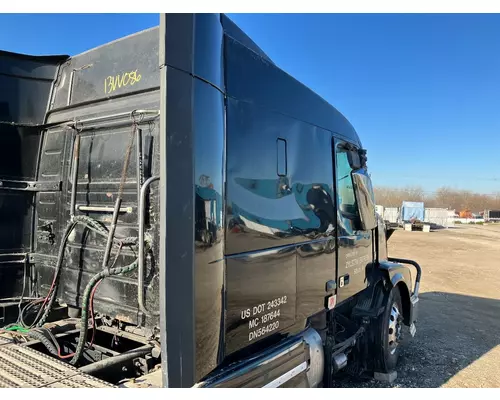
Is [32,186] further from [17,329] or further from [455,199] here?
[455,199]

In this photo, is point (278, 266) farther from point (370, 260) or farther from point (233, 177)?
point (370, 260)

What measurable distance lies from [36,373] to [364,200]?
3.22 metres

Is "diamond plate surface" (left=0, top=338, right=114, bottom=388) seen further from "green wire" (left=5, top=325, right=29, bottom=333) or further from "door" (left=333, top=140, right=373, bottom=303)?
"door" (left=333, top=140, right=373, bottom=303)

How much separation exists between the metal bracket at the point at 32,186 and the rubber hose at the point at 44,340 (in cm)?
113

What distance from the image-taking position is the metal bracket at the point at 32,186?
3312 mm

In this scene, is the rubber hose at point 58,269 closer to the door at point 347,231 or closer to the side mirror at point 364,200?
the door at point 347,231

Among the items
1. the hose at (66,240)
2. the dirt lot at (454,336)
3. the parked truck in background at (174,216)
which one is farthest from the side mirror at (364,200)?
the hose at (66,240)

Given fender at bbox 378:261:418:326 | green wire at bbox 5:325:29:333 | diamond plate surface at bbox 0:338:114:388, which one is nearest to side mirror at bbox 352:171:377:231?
fender at bbox 378:261:418:326

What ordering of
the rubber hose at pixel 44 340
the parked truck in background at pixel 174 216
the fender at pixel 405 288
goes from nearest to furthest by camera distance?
1. the parked truck in background at pixel 174 216
2. the rubber hose at pixel 44 340
3. the fender at pixel 405 288

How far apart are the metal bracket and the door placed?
2.44m

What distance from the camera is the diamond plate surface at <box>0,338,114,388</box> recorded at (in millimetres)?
2002

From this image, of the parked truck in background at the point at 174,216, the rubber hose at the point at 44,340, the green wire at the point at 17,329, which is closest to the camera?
the parked truck in background at the point at 174,216

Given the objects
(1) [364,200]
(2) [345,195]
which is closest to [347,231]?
(2) [345,195]

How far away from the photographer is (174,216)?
72.7 inches
